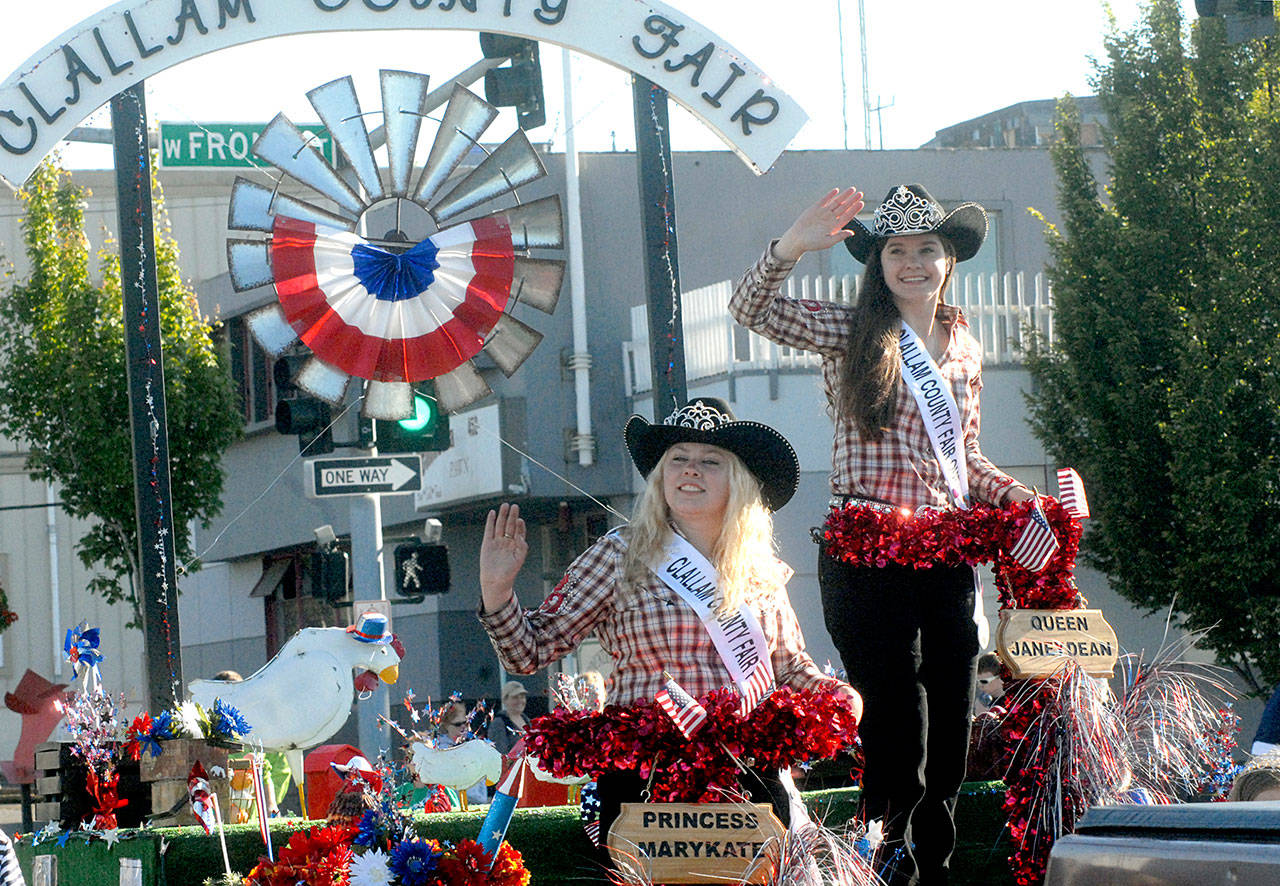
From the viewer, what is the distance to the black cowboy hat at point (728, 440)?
4.12m

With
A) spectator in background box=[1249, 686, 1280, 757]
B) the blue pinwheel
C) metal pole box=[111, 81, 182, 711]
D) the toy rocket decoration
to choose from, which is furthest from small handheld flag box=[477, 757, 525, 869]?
metal pole box=[111, 81, 182, 711]

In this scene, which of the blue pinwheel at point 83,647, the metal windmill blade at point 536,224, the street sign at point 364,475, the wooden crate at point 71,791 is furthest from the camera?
the street sign at point 364,475

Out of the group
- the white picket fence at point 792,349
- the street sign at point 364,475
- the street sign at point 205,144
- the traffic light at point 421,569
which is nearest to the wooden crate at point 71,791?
the street sign at point 364,475

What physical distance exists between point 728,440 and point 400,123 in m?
3.60

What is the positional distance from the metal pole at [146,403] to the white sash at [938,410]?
3.25 m

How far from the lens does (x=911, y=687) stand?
406 centimetres

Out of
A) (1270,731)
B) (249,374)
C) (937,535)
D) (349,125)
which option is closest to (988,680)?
(1270,731)

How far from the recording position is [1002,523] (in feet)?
13.6

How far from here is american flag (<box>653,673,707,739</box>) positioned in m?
3.56

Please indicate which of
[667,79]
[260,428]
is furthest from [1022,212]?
[667,79]

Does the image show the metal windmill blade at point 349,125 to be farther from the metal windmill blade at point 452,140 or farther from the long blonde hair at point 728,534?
the long blonde hair at point 728,534

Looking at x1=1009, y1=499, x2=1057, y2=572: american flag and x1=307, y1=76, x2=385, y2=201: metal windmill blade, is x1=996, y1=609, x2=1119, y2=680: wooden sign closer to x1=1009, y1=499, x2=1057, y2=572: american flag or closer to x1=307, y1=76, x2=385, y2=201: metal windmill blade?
x1=1009, y1=499, x2=1057, y2=572: american flag

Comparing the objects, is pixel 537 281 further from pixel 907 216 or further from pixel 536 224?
pixel 907 216

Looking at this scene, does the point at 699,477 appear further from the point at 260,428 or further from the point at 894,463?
the point at 260,428
